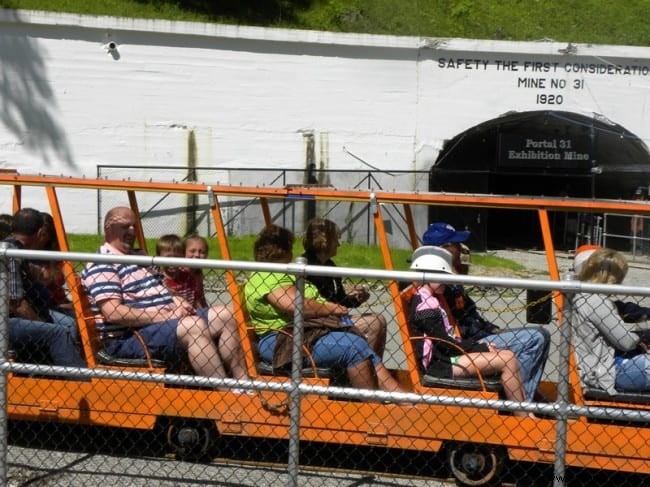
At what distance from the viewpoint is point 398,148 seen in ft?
68.3

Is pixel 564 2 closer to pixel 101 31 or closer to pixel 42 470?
pixel 101 31

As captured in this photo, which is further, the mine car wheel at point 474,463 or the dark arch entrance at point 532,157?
the dark arch entrance at point 532,157

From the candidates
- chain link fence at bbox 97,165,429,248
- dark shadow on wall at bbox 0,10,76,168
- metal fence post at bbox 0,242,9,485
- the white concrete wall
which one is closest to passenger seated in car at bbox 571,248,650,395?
metal fence post at bbox 0,242,9,485

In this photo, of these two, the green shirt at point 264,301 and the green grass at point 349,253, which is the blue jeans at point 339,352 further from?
the green grass at point 349,253

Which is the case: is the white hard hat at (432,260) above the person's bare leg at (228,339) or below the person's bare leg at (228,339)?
above

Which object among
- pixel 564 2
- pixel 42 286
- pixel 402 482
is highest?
pixel 564 2

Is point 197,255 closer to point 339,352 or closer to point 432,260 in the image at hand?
point 339,352

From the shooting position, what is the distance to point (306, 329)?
5.86m

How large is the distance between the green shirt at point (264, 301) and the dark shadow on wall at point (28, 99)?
14.7 metres

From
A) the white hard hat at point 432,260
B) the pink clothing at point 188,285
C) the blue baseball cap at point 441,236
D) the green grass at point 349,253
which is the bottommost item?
the green grass at point 349,253

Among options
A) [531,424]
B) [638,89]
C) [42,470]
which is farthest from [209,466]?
[638,89]

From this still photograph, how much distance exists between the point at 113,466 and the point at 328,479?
51.7 inches

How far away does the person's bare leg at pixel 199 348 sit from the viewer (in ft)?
19.4

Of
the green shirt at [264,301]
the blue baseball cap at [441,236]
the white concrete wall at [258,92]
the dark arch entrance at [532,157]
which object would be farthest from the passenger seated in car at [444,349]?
the white concrete wall at [258,92]
